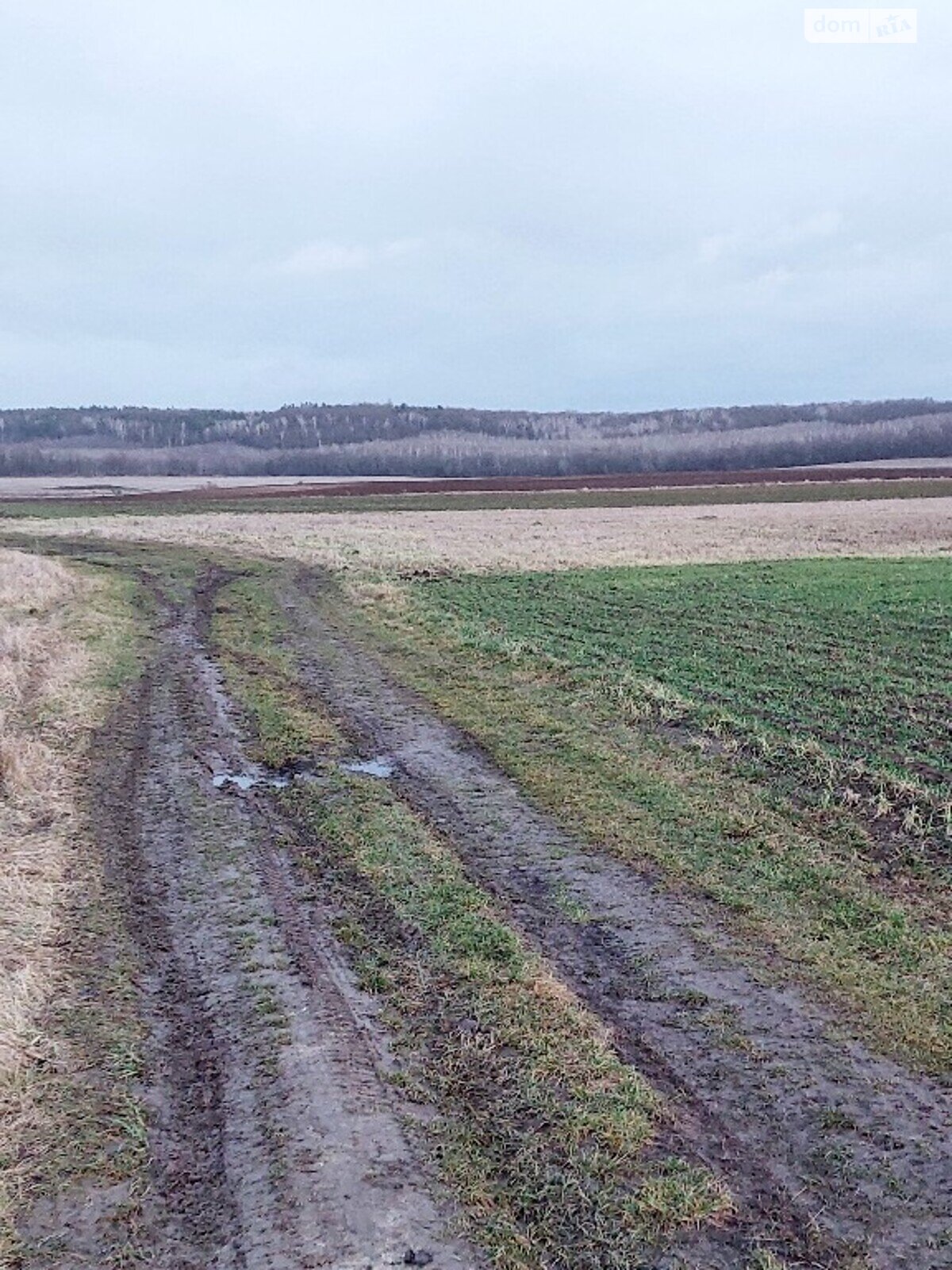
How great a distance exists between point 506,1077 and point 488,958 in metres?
1.36

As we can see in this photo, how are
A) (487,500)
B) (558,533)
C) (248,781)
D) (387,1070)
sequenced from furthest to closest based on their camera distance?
(487,500) < (558,533) < (248,781) < (387,1070)

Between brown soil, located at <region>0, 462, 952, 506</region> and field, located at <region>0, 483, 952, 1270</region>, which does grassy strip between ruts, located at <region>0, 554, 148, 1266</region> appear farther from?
brown soil, located at <region>0, 462, 952, 506</region>

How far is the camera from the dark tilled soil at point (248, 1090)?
4.46 metres

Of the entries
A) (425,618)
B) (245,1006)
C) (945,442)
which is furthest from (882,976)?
(945,442)

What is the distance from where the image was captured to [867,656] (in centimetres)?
1587

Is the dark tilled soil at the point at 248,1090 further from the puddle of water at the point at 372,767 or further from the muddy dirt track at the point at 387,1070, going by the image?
the puddle of water at the point at 372,767

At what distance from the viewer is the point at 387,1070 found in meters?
5.67

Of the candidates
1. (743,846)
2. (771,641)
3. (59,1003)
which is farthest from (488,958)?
Answer: (771,641)

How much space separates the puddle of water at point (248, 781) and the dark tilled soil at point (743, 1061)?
1819 millimetres

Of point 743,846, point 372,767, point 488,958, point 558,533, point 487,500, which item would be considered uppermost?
point 487,500

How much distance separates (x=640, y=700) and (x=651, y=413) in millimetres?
186008

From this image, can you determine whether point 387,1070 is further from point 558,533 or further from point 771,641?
point 558,533

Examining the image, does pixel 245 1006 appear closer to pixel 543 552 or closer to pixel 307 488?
pixel 543 552

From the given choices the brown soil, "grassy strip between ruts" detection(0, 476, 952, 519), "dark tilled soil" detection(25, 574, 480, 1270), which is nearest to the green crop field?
"dark tilled soil" detection(25, 574, 480, 1270)
